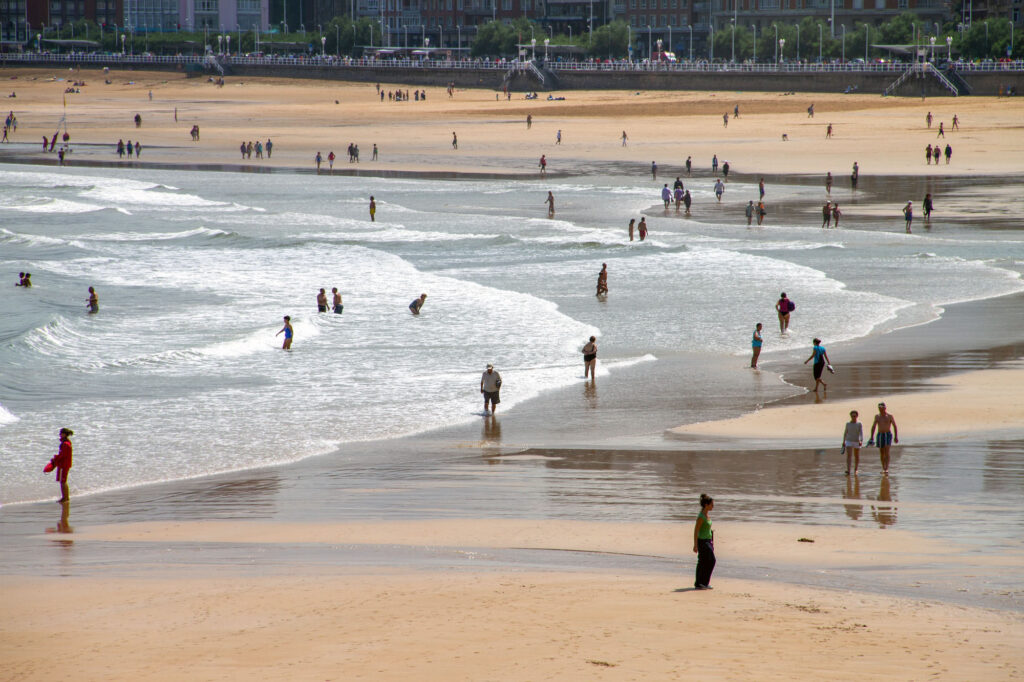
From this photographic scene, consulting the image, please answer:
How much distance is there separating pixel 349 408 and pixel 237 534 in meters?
6.50

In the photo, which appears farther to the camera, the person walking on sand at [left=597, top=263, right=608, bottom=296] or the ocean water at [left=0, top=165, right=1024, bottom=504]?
the person walking on sand at [left=597, top=263, right=608, bottom=296]

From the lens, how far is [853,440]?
13.1 meters

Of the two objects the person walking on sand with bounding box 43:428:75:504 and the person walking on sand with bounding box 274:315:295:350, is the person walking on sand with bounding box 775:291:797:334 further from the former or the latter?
the person walking on sand with bounding box 43:428:75:504

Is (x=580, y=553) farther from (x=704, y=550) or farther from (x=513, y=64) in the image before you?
(x=513, y=64)

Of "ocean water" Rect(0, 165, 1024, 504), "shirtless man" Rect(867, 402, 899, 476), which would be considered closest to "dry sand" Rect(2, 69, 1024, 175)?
"ocean water" Rect(0, 165, 1024, 504)

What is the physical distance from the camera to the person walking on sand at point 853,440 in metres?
13.0

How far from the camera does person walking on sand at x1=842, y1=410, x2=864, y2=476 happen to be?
1305cm

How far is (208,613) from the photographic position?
8.94m

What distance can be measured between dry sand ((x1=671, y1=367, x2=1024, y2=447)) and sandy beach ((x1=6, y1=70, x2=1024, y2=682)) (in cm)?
6

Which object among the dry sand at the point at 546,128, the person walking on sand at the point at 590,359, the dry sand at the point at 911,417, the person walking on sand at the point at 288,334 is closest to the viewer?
the dry sand at the point at 911,417

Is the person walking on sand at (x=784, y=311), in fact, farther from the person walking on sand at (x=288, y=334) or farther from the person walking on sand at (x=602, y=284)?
the person walking on sand at (x=288, y=334)

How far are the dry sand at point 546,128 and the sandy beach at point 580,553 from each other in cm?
3875

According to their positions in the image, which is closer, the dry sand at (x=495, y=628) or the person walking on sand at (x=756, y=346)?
the dry sand at (x=495, y=628)

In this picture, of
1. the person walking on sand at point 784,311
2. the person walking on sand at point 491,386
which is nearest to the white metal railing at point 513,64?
the person walking on sand at point 784,311
